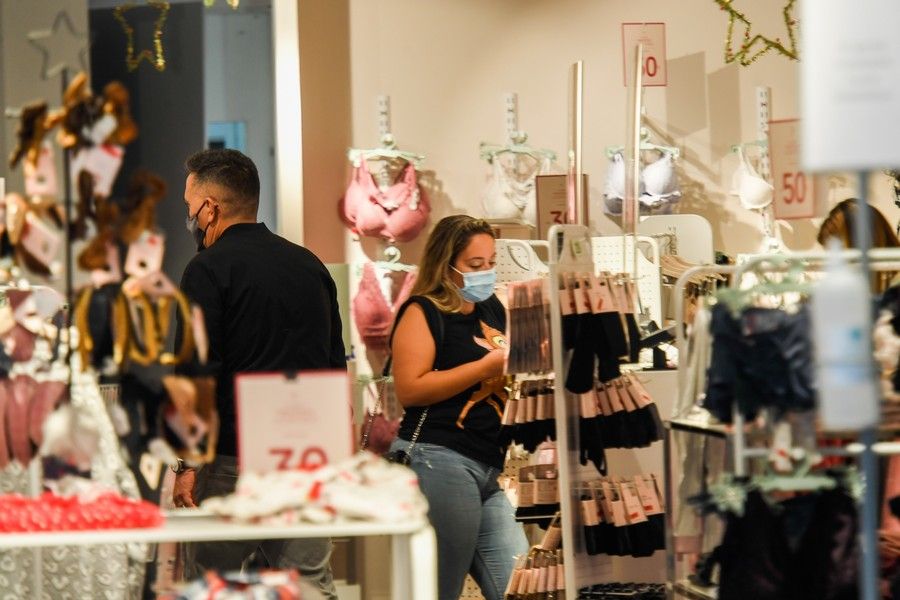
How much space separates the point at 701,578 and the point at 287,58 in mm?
3794

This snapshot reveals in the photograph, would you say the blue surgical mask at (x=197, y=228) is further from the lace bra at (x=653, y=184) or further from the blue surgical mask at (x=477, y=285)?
the lace bra at (x=653, y=184)

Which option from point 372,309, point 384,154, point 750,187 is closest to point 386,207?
point 384,154

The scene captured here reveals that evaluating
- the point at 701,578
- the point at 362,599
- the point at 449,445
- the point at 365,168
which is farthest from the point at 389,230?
the point at 701,578

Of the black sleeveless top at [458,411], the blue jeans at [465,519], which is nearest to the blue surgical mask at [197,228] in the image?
the black sleeveless top at [458,411]

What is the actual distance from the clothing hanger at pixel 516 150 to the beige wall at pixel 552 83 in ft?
0.72

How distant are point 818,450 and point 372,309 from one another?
363 cm

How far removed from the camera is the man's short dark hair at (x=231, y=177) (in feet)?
13.5

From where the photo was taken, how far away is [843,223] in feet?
15.1

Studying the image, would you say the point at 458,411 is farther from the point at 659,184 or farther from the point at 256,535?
the point at 659,184

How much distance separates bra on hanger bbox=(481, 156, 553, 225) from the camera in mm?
6426

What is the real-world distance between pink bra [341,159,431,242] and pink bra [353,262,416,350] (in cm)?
25

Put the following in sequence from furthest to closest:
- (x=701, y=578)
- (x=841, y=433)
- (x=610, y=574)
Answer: (x=610, y=574) < (x=701, y=578) < (x=841, y=433)

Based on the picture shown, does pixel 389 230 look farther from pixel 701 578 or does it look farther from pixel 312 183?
pixel 701 578

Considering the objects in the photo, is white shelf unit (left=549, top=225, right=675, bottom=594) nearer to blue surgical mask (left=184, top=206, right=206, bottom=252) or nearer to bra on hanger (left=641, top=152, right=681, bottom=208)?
blue surgical mask (left=184, top=206, right=206, bottom=252)
